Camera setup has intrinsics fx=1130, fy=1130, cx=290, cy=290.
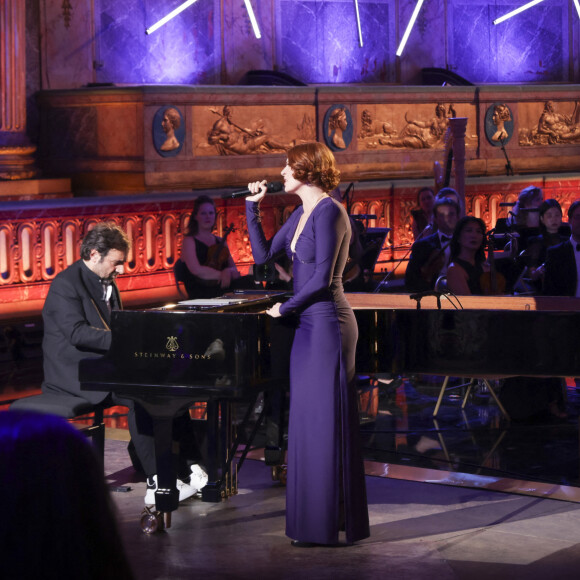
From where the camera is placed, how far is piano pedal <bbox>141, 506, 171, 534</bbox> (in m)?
4.59

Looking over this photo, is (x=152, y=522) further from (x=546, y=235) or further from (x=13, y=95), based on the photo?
(x=13, y=95)

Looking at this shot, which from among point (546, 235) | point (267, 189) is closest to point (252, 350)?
point (267, 189)

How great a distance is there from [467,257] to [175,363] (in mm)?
3098

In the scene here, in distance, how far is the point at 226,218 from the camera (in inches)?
463

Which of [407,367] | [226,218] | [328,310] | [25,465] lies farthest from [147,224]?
[25,465]

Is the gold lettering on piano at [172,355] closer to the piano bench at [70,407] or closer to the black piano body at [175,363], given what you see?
the black piano body at [175,363]

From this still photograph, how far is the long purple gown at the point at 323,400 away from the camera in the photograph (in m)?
4.25

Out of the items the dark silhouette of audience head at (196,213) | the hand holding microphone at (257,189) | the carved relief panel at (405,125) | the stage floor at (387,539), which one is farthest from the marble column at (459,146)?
the hand holding microphone at (257,189)

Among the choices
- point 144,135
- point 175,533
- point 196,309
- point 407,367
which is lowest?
point 175,533

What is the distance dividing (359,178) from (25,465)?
13385mm

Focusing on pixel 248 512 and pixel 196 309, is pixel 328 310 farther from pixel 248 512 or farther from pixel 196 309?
pixel 248 512

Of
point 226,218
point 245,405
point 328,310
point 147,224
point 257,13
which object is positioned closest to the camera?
point 328,310

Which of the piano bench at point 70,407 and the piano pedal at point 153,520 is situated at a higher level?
the piano bench at point 70,407

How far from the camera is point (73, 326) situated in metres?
4.80
